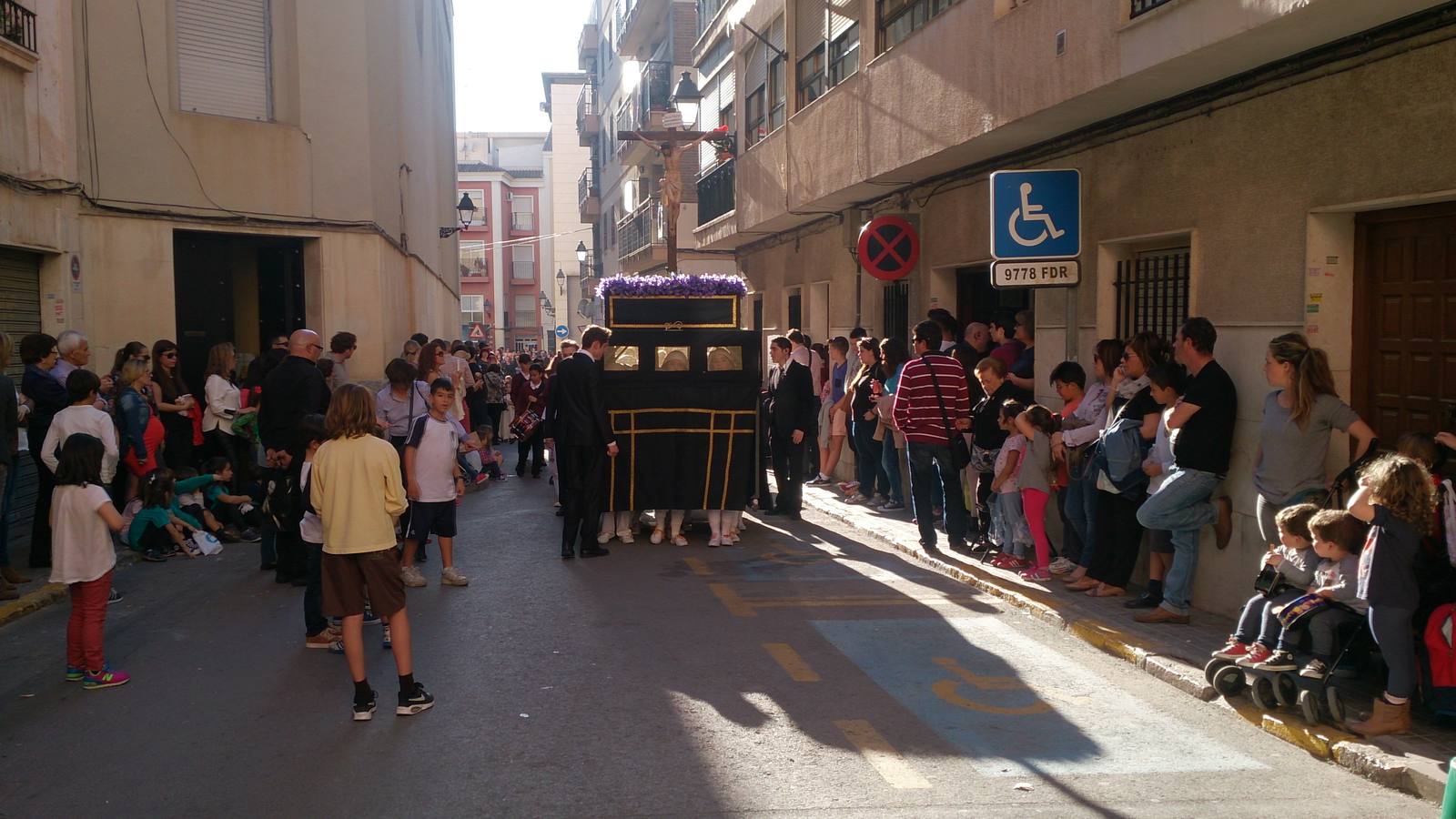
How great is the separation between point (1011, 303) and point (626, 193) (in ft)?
93.4

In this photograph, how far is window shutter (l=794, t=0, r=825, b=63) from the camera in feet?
55.4

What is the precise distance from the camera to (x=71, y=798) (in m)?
4.93

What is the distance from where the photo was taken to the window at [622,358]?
11219 millimetres

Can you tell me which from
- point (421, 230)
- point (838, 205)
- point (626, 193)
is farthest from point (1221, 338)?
point (626, 193)

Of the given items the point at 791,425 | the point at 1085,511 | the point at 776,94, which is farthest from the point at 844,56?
the point at 1085,511

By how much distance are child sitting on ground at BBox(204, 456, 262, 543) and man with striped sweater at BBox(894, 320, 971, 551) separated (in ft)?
20.3

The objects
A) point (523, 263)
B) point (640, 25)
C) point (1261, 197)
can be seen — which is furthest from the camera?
point (523, 263)

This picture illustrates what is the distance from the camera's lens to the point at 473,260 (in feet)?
237

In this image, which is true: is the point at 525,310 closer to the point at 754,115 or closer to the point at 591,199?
the point at 591,199

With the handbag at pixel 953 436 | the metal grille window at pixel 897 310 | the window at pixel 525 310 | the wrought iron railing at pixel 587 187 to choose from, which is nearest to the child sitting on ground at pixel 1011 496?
the handbag at pixel 953 436

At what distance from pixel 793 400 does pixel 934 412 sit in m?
2.58

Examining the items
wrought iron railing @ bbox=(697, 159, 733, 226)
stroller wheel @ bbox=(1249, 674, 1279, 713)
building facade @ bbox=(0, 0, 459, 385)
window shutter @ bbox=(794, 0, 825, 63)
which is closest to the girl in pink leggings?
stroller wheel @ bbox=(1249, 674, 1279, 713)

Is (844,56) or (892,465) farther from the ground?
(844,56)

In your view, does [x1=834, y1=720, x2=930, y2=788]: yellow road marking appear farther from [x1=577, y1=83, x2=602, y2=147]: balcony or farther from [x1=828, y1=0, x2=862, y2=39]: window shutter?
[x1=577, y1=83, x2=602, y2=147]: balcony
